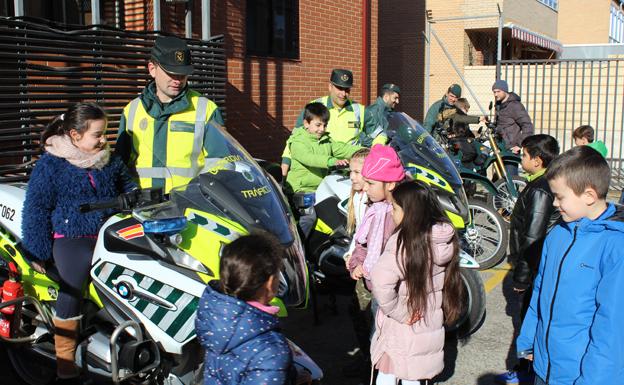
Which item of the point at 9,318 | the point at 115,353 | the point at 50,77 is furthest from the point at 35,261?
the point at 50,77

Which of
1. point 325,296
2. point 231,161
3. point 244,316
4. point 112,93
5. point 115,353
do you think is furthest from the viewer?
point 112,93

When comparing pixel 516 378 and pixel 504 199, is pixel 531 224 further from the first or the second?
pixel 504 199

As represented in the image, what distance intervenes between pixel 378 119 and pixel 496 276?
2.06m

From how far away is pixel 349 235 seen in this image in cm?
480

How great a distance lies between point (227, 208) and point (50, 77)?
5.06m

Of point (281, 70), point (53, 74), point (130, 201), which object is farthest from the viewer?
point (281, 70)

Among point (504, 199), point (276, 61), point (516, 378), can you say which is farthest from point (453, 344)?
point (276, 61)

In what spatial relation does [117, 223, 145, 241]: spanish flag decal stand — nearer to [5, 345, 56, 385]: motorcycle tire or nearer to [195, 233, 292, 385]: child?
[195, 233, 292, 385]: child

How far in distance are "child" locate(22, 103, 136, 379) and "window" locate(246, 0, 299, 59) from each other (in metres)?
7.21

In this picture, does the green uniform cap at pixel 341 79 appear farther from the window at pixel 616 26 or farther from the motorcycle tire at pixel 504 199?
the window at pixel 616 26

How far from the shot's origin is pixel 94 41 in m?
7.42

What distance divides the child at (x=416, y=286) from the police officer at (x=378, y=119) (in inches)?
92.6

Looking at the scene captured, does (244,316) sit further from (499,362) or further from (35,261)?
(499,362)

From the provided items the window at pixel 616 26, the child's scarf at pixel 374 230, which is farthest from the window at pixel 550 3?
the child's scarf at pixel 374 230
